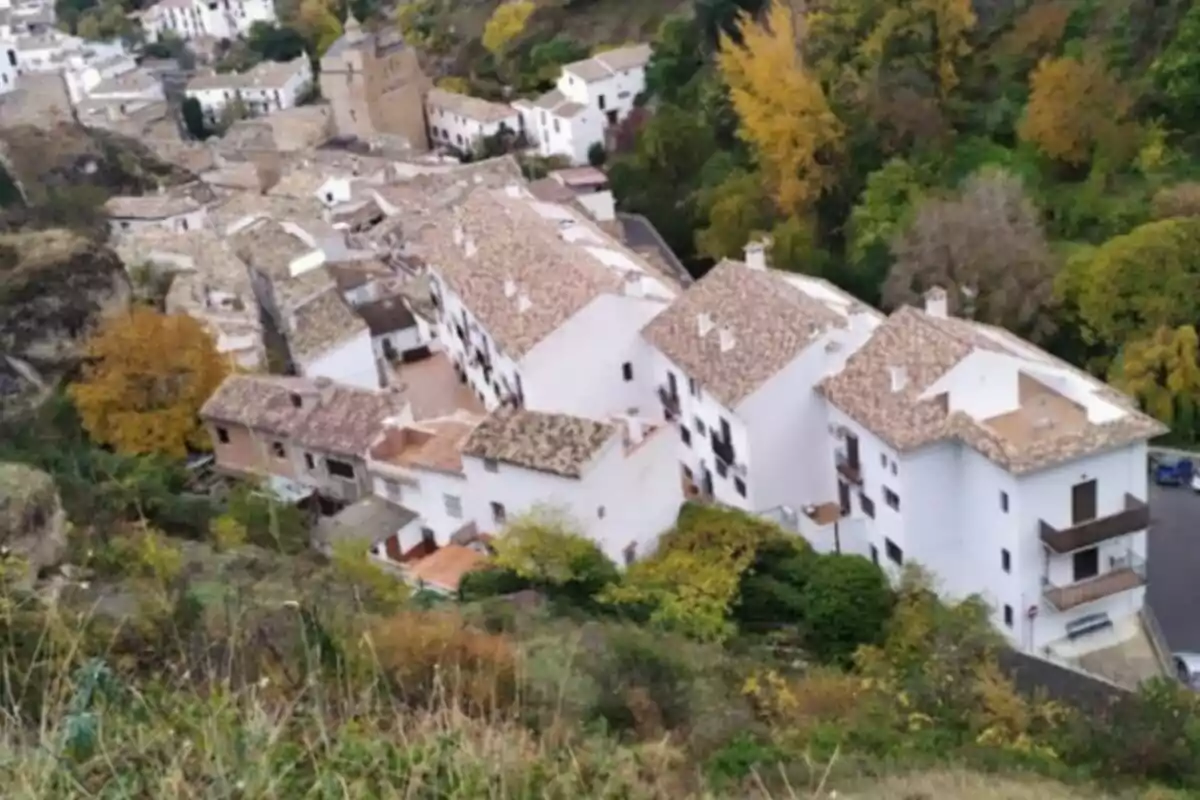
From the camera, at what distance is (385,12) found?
199 ft

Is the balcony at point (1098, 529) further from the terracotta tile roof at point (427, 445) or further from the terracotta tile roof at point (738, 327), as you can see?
the terracotta tile roof at point (427, 445)

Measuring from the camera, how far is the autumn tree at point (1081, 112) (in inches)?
1096

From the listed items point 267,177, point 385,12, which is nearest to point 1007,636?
point 267,177

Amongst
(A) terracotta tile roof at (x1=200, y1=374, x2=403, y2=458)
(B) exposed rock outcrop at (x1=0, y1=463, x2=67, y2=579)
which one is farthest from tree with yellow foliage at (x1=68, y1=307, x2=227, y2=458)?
(B) exposed rock outcrop at (x1=0, y1=463, x2=67, y2=579)

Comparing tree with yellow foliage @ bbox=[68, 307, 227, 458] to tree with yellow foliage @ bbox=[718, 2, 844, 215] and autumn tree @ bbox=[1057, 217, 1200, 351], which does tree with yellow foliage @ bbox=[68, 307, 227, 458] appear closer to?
tree with yellow foliage @ bbox=[718, 2, 844, 215]

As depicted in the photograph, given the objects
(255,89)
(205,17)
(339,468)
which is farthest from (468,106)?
(339,468)

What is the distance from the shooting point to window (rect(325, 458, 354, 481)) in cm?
2102

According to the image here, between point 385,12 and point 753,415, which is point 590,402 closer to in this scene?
point 753,415

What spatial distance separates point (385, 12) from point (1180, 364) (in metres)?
45.7

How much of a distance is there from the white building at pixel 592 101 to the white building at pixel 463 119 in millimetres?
1999

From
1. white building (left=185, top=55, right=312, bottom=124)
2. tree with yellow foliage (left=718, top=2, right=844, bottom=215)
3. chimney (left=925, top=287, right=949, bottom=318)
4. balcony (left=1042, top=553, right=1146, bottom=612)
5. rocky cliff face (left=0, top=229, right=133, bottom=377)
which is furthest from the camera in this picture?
white building (left=185, top=55, right=312, bottom=124)

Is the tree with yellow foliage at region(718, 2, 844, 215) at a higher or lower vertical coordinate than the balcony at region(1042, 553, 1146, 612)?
higher

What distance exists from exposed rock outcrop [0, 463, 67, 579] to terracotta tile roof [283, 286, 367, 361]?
1101 centimetres

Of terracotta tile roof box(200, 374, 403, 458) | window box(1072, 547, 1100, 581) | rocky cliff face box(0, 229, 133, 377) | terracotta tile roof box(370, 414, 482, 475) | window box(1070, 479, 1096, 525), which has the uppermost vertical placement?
rocky cliff face box(0, 229, 133, 377)
